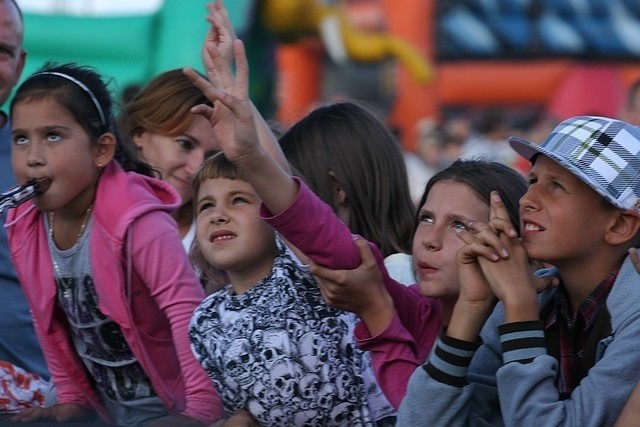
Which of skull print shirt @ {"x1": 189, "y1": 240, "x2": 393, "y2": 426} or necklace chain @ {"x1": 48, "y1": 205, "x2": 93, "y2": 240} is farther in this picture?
necklace chain @ {"x1": 48, "y1": 205, "x2": 93, "y2": 240}

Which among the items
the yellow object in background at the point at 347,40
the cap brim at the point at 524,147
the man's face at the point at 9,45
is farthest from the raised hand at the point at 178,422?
the yellow object in background at the point at 347,40

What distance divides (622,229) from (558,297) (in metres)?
0.18

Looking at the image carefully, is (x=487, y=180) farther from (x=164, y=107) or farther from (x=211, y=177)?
(x=164, y=107)

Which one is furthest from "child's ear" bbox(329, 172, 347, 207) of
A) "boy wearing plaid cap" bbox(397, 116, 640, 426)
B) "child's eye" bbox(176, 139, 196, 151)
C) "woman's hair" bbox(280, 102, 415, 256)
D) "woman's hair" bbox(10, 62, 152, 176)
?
"child's eye" bbox(176, 139, 196, 151)

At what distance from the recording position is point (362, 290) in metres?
2.16

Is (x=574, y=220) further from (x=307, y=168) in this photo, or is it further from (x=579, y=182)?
(x=307, y=168)

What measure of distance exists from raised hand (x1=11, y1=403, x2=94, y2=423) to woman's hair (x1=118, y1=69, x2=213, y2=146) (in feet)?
3.10

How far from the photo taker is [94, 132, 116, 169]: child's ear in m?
2.68

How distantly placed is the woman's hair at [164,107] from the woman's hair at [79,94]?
54 centimetres

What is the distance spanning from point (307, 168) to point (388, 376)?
66cm

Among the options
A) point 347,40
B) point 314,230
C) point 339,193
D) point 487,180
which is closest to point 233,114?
point 314,230

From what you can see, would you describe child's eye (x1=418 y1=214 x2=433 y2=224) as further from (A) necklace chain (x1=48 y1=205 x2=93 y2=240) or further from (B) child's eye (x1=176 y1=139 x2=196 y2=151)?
(B) child's eye (x1=176 y1=139 x2=196 y2=151)

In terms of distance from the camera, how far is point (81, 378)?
2.73 m

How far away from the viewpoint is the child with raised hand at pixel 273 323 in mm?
2143
